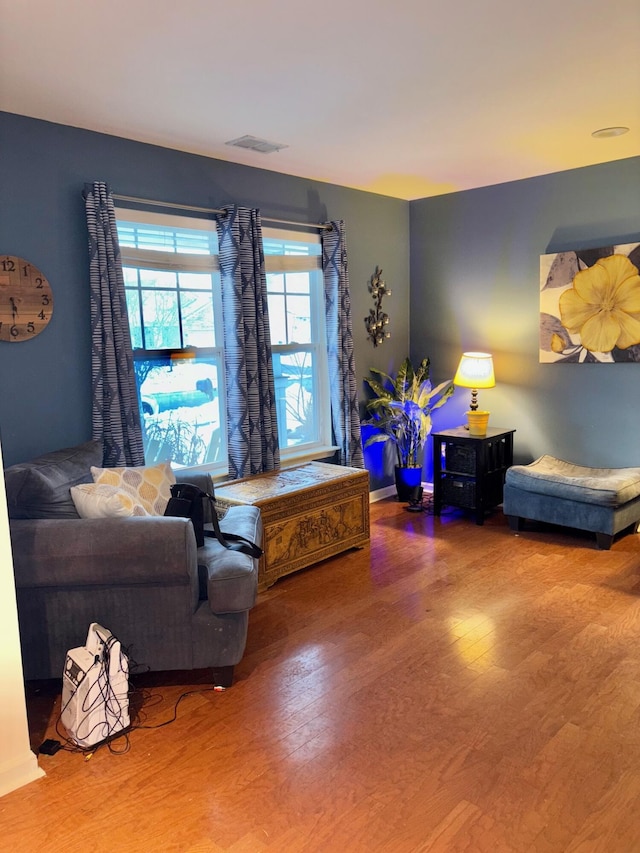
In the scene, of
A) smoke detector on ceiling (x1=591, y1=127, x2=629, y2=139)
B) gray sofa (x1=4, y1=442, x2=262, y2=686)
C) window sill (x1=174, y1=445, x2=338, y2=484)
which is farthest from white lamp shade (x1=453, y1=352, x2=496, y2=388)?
gray sofa (x1=4, y1=442, x2=262, y2=686)

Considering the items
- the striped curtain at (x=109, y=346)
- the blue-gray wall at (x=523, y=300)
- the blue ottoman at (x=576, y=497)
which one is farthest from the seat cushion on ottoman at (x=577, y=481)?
the striped curtain at (x=109, y=346)

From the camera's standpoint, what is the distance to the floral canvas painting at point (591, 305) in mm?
4402

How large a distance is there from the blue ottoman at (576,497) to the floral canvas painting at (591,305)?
80cm

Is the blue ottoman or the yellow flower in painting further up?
the yellow flower in painting

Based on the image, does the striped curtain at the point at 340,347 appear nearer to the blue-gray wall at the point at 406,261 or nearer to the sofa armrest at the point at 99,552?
the blue-gray wall at the point at 406,261

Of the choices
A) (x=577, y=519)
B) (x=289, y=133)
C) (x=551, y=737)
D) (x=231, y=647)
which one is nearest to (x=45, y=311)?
(x=289, y=133)

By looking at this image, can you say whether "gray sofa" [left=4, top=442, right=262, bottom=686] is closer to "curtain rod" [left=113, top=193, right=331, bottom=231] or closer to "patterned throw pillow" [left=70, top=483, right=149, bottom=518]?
"patterned throw pillow" [left=70, top=483, right=149, bottom=518]

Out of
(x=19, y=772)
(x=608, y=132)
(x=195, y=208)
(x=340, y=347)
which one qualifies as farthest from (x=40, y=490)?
(x=608, y=132)

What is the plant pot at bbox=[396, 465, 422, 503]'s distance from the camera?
5.26 m

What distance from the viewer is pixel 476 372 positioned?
4.90m

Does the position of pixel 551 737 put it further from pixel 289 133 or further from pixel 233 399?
pixel 289 133

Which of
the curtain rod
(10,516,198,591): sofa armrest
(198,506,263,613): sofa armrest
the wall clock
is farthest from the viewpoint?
the curtain rod

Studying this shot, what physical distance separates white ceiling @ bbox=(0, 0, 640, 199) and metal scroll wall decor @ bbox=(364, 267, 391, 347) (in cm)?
122

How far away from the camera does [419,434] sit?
5203 mm
